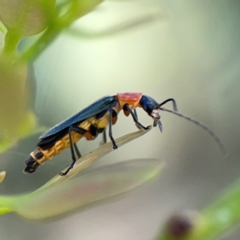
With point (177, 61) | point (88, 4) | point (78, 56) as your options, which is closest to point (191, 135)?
point (177, 61)

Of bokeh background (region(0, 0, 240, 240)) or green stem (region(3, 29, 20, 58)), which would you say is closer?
green stem (region(3, 29, 20, 58))

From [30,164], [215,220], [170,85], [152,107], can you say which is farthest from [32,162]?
[170,85]

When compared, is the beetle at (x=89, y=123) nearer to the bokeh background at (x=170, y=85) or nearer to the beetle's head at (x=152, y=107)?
the beetle's head at (x=152, y=107)

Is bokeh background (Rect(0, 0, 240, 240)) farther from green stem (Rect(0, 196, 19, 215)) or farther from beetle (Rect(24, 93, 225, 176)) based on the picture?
green stem (Rect(0, 196, 19, 215))

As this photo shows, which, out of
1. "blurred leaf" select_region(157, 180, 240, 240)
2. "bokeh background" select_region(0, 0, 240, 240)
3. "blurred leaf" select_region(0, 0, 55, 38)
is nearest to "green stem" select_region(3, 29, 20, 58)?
"blurred leaf" select_region(0, 0, 55, 38)

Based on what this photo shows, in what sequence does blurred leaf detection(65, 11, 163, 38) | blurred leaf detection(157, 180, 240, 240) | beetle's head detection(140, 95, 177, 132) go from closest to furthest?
blurred leaf detection(157, 180, 240, 240)
blurred leaf detection(65, 11, 163, 38)
beetle's head detection(140, 95, 177, 132)

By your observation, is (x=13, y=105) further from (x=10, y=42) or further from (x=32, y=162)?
(x=32, y=162)

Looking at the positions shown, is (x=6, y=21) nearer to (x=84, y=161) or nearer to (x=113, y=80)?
(x=84, y=161)
